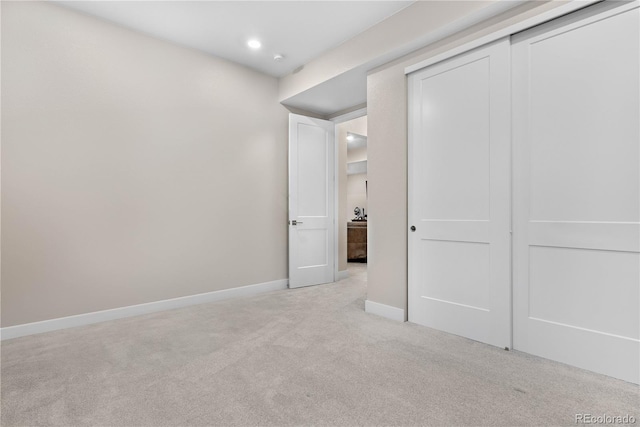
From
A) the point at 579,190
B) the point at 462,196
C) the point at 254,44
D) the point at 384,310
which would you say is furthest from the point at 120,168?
the point at 579,190

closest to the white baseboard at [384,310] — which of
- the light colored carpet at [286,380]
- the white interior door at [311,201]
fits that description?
the light colored carpet at [286,380]

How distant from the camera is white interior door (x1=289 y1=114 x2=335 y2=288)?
4406 millimetres

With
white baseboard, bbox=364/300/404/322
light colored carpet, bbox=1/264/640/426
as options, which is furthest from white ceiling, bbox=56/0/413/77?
light colored carpet, bbox=1/264/640/426

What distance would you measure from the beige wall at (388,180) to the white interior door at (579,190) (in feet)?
Result: 3.09

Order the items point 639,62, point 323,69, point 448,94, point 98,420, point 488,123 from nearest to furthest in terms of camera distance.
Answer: point 98,420, point 639,62, point 488,123, point 448,94, point 323,69

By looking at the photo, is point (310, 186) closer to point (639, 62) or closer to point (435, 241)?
point (435, 241)

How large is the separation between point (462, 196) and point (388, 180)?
74 cm

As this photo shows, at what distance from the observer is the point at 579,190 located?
209cm

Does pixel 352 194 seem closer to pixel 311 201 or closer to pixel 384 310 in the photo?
pixel 311 201

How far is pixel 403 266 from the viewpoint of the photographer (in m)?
3.05

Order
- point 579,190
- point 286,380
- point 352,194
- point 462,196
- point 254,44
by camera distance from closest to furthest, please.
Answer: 1. point 286,380
2. point 579,190
3. point 462,196
4. point 254,44
5. point 352,194

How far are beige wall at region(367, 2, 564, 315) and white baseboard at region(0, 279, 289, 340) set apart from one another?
164 centimetres

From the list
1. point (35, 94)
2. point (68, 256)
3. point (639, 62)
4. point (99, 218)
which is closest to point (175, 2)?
point (35, 94)

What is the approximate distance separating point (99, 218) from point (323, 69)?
2.84 m
